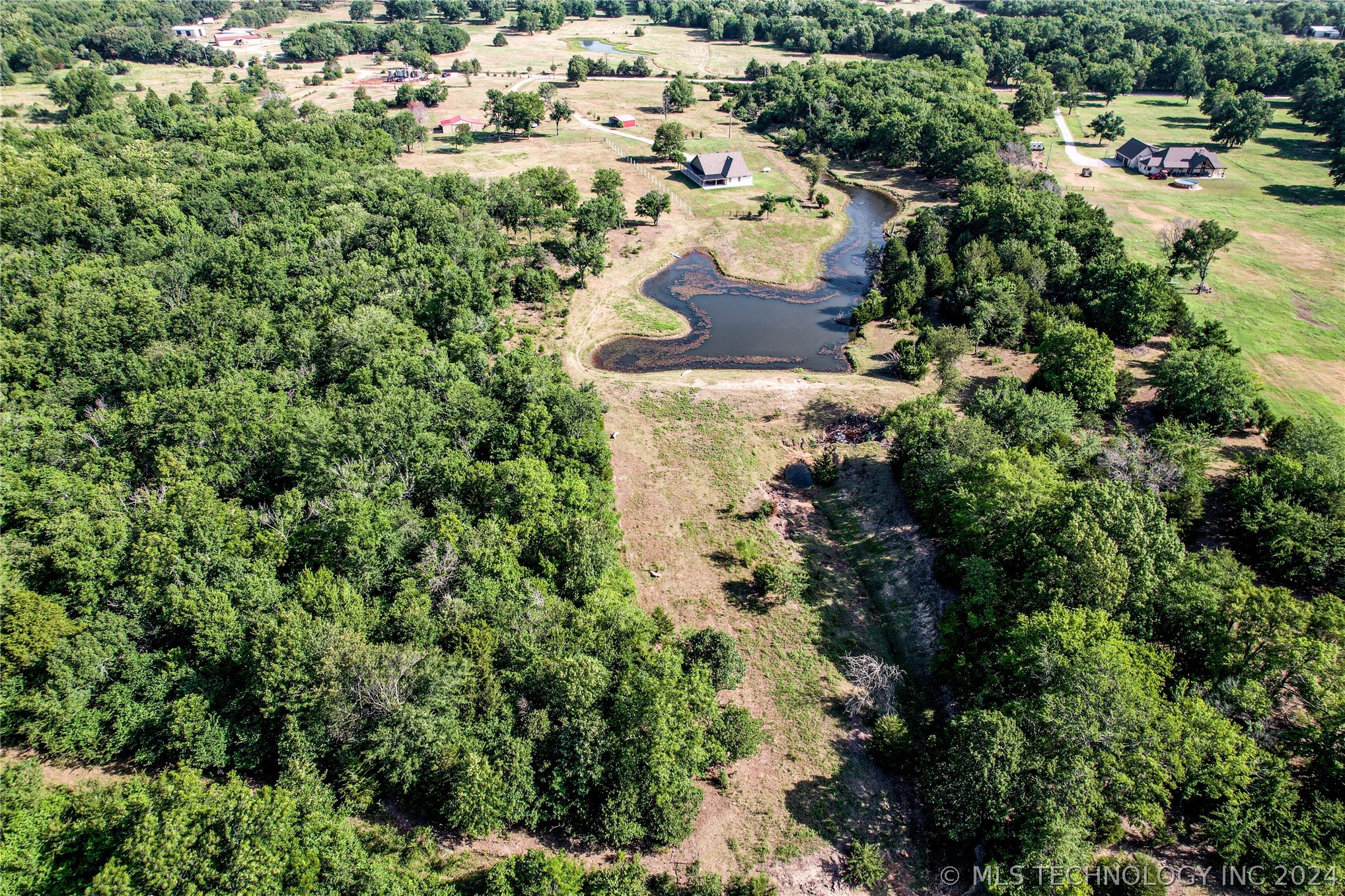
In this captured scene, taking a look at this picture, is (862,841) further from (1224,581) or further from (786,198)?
(786,198)

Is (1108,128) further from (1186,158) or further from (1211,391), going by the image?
(1211,391)

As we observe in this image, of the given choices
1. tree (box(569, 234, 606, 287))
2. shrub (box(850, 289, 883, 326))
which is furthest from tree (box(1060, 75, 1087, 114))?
tree (box(569, 234, 606, 287))

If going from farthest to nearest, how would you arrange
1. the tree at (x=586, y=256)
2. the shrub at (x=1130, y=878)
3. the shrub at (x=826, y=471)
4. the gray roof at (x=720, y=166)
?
the gray roof at (x=720, y=166) → the tree at (x=586, y=256) → the shrub at (x=826, y=471) → the shrub at (x=1130, y=878)

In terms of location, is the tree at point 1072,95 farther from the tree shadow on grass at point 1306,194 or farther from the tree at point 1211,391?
the tree at point 1211,391

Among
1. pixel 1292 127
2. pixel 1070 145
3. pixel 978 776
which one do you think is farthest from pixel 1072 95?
pixel 978 776

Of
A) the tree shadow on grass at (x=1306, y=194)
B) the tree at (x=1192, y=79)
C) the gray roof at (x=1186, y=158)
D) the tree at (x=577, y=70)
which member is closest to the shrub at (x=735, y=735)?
the tree shadow on grass at (x=1306, y=194)

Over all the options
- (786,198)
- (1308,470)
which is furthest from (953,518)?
(786,198)
